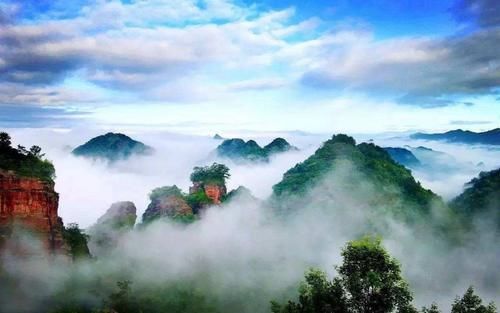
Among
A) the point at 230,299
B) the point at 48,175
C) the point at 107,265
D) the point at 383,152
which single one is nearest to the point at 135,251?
the point at 107,265

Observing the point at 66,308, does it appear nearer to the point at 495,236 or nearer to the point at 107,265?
the point at 107,265

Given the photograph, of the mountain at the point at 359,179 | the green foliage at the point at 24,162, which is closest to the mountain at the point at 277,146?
the mountain at the point at 359,179

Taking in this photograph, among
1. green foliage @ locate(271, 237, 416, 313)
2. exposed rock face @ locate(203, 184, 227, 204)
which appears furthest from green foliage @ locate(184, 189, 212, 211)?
green foliage @ locate(271, 237, 416, 313)

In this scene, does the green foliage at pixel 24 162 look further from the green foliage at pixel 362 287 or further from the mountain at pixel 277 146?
the mountain at pixel 277 146

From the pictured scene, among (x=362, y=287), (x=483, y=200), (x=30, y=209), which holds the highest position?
(x=30, y=209)

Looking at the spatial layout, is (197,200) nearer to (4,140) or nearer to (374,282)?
(4,140)

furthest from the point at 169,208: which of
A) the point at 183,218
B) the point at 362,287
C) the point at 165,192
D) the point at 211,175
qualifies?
the point at 362,287
